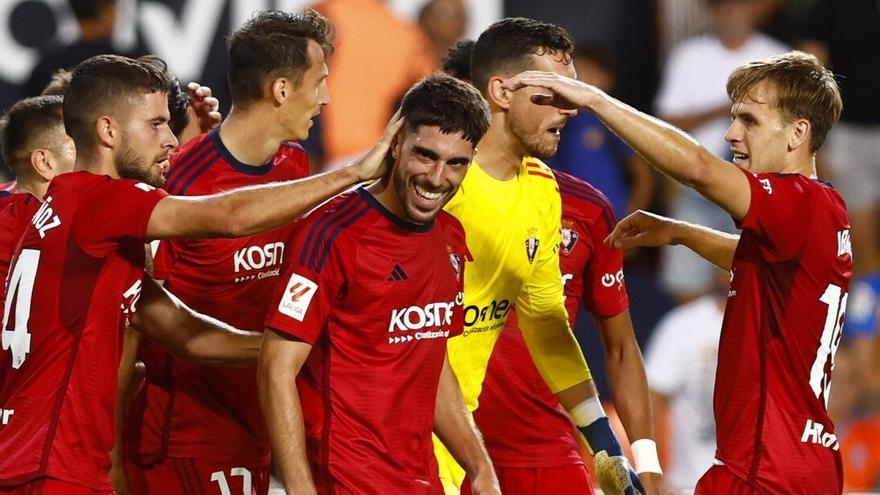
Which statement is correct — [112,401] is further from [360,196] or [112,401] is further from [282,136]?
[282,136]

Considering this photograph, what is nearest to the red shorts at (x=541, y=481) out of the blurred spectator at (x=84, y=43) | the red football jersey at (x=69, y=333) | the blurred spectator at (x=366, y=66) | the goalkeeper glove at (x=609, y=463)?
the goalkeeper glove at (x=609, y=463)

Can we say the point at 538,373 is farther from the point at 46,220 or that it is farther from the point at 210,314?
the point at 46,220

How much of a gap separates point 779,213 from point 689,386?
17.9ft

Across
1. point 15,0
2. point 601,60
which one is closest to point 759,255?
point 601,60

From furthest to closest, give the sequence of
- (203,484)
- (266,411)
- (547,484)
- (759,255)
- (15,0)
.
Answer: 1. (15,0)
2. (547,484)
3. (203,484)
4. (759,255)
5. (266,411)

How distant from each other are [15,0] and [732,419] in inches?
256

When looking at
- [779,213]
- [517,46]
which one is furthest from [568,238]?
[779,213]

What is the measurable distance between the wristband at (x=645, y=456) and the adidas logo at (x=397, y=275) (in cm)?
165

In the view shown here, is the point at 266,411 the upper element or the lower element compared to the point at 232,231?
lower

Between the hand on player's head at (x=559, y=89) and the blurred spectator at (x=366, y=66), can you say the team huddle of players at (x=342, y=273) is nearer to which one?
the hand on player's head at (x=559, y=89)

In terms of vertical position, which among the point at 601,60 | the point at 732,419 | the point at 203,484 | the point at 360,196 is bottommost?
the point at 203,484

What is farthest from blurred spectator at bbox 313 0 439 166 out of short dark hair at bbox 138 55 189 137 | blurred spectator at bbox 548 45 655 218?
short dark hair at bbox 138 55 189 137

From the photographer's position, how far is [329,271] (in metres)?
4.75

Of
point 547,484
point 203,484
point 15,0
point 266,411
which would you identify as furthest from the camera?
point 15,0
